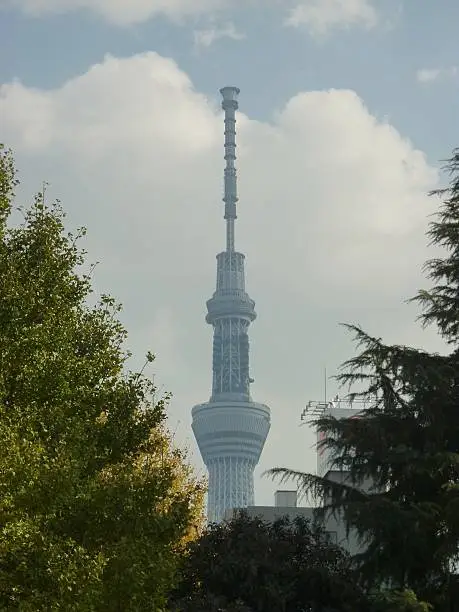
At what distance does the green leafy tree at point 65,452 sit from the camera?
21.9 meters

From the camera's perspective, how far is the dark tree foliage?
33.2 m

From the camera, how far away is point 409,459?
2956cm

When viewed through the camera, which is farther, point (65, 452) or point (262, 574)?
point (262, 574)

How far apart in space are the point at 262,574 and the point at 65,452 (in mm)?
13159

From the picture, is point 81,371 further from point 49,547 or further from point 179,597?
point 179,597

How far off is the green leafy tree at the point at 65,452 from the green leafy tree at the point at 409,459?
17.5 feet

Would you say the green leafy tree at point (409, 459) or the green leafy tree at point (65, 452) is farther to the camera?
the green leafy tree at point (409, 459)

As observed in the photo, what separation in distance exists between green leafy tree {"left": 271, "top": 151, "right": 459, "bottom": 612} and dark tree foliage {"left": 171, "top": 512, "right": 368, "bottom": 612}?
2489 mm

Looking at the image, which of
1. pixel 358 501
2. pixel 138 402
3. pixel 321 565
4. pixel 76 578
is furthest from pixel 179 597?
pixel 76 578

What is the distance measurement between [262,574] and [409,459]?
23.8ft

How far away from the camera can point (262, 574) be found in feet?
112

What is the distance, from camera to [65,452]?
23.0m

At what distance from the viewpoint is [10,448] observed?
2108cm

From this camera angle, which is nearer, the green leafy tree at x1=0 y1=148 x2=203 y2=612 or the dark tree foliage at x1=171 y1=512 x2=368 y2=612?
the green leafy tree at x1=0 y1=148 x2=203 y2=612
